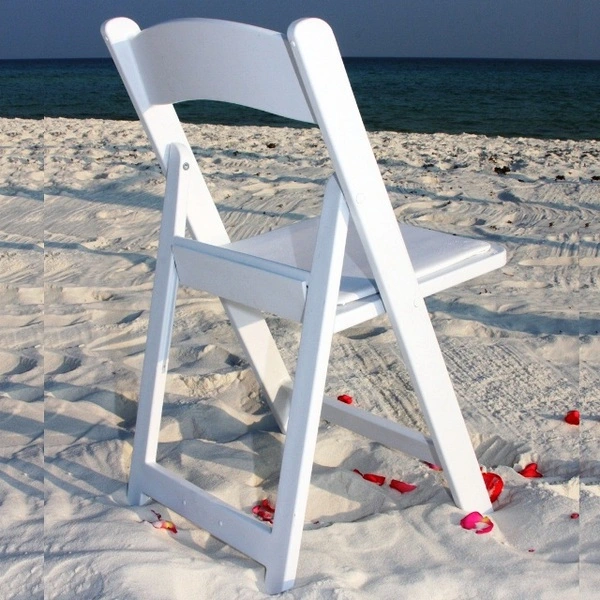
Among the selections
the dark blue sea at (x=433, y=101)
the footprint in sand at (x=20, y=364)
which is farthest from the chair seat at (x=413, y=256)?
the dark blue sea at (x=433, y=101)

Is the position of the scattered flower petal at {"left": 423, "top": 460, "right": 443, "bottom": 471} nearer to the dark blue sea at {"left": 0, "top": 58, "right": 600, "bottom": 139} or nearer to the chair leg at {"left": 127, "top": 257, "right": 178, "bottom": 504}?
the chair leg at {"left": 127, "top": 257, "right": 178, "bottom": 504}

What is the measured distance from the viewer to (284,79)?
1.53 metres

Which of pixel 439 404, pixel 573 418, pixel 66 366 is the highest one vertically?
pixel 439 404

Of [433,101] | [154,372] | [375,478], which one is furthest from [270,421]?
[433,101]

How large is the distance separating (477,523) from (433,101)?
22707 millimetres

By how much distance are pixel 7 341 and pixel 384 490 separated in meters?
1.60

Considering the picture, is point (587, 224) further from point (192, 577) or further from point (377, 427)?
point (192, 577)

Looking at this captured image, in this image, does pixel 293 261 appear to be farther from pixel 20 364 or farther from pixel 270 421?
pixel 20 364

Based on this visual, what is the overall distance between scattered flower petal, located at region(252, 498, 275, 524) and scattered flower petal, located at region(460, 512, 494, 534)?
437mm

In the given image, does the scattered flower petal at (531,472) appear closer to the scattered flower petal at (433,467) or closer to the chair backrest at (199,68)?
the scattered flower petal at (433,467)

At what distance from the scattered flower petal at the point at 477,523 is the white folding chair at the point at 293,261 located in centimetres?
4

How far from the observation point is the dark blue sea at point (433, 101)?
57.4 ft

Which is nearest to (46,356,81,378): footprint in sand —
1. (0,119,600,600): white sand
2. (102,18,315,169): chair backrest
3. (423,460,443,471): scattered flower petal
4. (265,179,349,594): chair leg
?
(0,119,600,600): white sand

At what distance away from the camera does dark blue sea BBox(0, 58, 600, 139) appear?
1748 centimetres
